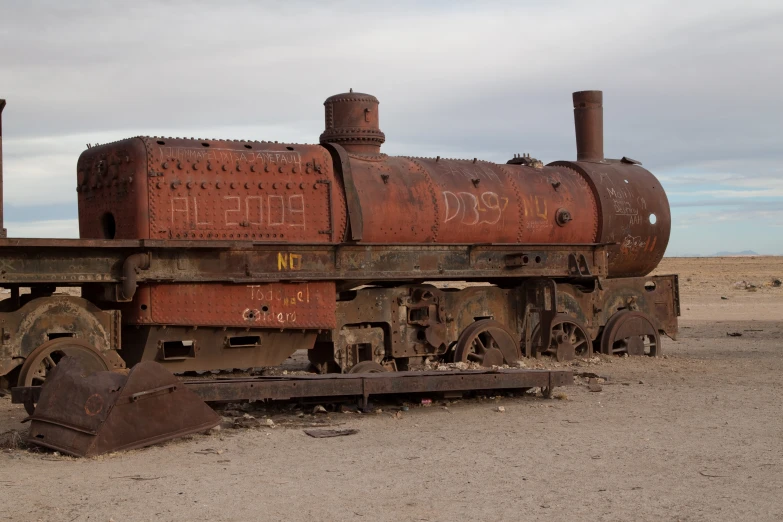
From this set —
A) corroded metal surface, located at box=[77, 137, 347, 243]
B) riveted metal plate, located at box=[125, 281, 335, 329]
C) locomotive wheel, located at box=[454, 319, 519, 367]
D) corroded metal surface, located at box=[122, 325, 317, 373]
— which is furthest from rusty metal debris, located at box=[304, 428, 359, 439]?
locomotive wheel, located at box=[454, 319, 519, 367]

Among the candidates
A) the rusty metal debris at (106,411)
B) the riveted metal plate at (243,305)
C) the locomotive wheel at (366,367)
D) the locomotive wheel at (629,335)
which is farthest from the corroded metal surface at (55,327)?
the locomotive wheel at (629,335)

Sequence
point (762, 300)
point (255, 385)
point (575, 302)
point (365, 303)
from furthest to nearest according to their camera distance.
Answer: point (762, 300), point (575, 302), point (365, 303), point (255, 385)

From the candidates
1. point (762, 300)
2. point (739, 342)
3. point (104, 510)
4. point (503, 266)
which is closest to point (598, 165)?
point (503, 266)

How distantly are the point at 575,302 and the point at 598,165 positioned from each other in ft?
8.45

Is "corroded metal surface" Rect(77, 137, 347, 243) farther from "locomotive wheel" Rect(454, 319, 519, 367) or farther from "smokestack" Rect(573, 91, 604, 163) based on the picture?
"smokestack" Rect(573, 91, 604, 163)

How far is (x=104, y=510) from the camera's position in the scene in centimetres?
586

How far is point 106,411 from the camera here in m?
7.56

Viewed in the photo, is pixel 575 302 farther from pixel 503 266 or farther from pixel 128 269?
pixel 128 269

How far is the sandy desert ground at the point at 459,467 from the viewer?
5902mm

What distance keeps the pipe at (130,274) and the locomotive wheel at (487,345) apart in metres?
4.79

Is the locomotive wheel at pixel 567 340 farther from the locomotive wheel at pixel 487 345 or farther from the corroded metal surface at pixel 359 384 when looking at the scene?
the corroded metal surface at pixel 359 384

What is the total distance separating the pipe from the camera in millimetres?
10398

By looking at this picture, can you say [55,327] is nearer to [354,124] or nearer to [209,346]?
[209,346]

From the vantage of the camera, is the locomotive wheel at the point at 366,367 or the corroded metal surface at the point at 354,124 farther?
the corroded metal surface at the point at 354,124
